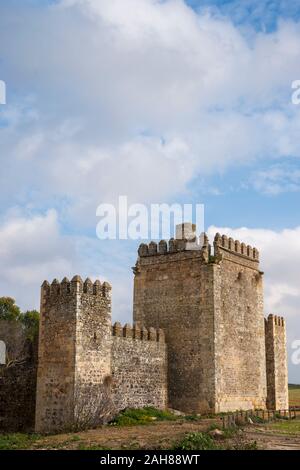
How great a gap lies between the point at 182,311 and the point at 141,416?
199 inches

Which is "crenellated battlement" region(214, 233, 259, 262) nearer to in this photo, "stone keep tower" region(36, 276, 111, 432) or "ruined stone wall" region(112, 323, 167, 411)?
"ruined stone wall" region(112, 323, 167, 411)

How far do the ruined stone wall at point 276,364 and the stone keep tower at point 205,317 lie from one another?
207cm

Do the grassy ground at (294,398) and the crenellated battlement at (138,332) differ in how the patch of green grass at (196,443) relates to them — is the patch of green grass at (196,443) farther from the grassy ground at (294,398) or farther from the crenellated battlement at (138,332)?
the grassy ground at (294,398)

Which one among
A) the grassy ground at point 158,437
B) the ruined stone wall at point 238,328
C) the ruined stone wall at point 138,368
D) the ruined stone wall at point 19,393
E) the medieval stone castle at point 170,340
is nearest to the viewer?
the grassy ground at point 158,437

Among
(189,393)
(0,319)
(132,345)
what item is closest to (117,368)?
(132,345)

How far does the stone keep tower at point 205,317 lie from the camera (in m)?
22.9

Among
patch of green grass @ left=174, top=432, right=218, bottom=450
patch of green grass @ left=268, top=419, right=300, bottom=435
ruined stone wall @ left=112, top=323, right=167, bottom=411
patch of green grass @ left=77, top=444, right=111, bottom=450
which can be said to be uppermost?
ruined stone wall @ left=112, top=323, right=167, bottom=411

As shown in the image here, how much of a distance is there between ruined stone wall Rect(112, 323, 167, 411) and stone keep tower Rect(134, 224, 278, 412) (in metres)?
0.88

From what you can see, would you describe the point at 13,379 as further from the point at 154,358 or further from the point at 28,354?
the point at 154,358

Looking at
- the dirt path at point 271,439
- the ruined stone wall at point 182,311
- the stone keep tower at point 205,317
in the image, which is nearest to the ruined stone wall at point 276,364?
the stone keep tower at point 205,317

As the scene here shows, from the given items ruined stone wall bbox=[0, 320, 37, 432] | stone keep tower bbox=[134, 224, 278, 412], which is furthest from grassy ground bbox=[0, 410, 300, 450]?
stone keep tower bbox=[134, 224, 278, 412]

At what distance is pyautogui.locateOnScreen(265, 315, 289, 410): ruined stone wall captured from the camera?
28266 mm

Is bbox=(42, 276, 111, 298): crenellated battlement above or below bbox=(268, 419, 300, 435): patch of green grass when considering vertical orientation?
above

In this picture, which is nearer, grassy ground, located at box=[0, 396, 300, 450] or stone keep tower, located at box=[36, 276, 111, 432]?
grassy ground, located at box=[0, 396, 300, 450]
